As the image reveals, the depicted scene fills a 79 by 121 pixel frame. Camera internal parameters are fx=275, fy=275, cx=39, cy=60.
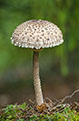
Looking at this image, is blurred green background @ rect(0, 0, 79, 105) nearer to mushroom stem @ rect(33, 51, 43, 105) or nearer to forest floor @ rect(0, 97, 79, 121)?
mushroom stem @ rect(33, 51, 43, 105)

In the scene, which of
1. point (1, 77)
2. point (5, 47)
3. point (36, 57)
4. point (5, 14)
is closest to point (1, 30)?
point (5, 14)

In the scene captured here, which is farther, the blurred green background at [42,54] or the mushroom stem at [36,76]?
the blurred green background at [42,54]

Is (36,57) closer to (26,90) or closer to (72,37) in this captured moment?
(72,37)

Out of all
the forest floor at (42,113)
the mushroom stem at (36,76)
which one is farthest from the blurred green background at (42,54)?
the forest floor at (42,113)

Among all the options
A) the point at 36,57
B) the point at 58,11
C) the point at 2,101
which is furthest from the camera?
the point at 2,101

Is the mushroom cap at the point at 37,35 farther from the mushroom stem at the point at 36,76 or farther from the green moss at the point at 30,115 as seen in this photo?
the green moss at the point at 30,115
